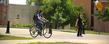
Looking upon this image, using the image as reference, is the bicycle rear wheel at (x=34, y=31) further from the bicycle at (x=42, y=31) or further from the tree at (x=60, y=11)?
the tree at (x=60, y=11)

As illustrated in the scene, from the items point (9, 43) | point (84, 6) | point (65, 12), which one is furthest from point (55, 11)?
point (9, 43)

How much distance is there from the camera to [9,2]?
228ft

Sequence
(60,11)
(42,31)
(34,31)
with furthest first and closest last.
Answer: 1. (60,11)
2. (42,31)
3. (34,31)

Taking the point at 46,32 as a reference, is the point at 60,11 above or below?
above

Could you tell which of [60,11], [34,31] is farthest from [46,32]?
[60,11]

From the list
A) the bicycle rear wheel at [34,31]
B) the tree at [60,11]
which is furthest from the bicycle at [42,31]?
the tree at [60,11]

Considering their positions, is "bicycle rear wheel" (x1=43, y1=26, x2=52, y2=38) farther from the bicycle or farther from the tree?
the tree

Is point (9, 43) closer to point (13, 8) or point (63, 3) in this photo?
point (63, 3)

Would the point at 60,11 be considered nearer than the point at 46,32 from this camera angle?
No

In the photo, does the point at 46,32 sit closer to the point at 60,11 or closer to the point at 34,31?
the point at 34,31

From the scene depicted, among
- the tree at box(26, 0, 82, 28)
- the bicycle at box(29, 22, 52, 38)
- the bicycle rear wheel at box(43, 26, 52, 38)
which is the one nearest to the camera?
the bicycle at box(29, 22, 52, 38)

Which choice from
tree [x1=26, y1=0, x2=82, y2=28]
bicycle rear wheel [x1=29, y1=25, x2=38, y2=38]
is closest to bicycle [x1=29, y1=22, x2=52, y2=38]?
bicycle rear wheel [x1=29, y1=25, x2=38, y2=38]

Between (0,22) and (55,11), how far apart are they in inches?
493

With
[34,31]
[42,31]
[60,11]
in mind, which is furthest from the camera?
[60,11]
